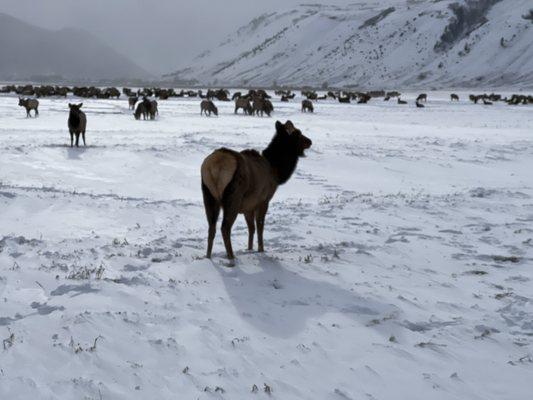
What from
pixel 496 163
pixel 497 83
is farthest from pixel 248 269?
pixel 497 83

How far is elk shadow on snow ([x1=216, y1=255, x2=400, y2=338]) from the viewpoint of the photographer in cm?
467

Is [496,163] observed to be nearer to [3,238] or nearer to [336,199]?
[336,199]

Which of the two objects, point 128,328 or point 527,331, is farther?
point 527,331

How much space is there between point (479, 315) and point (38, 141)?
16.2 meters

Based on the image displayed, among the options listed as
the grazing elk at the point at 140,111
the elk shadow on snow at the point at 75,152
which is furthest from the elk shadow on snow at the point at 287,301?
the grazing elk at the point at 140,111

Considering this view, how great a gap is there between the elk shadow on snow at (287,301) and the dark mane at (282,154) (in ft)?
4.95

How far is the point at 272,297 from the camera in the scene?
523 centimetres

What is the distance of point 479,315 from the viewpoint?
5.04 metres

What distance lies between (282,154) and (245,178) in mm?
1157

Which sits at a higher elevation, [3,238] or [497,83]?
[497,83]

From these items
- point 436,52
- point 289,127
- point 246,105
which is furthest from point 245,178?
point 436,52

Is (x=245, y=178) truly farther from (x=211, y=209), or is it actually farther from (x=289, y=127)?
(x=289, y=127)

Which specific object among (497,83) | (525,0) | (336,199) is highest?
(525,0)

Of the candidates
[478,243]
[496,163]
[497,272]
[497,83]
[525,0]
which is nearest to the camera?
[497,272]
